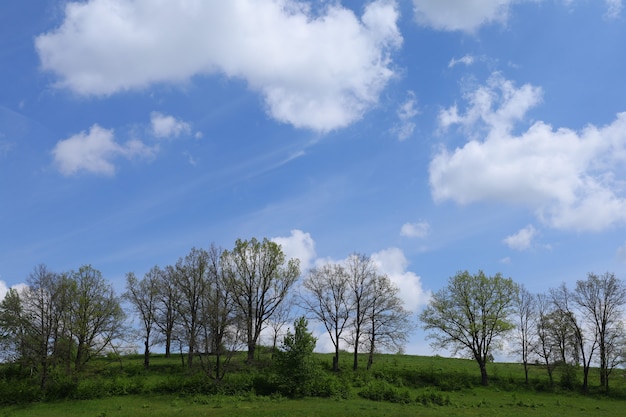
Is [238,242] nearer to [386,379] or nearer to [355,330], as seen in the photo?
[355,330]

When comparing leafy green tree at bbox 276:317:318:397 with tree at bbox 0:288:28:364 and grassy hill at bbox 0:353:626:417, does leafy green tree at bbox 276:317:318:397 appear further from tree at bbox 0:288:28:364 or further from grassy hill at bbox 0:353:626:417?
tree at bbox 0:288:28:364

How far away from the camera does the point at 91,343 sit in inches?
2141

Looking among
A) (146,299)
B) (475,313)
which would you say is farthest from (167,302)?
(475,313)

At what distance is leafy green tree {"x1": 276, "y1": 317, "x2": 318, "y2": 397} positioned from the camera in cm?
4719

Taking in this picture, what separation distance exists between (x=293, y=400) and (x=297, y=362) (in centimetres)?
402

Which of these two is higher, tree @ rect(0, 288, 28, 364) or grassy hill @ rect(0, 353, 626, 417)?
tree @ rect(0, 288, 28, 364)

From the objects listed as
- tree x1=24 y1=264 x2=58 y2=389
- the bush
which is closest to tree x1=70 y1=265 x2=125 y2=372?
tree x1=24 y1=264 x2=58 y2=389

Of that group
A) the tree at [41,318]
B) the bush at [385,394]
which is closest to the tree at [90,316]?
the tree at [41,318]

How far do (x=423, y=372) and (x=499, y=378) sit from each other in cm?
982

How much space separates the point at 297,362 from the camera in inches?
1890

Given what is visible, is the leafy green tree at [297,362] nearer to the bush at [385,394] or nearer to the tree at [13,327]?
the bush at [385,394]

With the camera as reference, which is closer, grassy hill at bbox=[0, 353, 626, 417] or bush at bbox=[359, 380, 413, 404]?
grassy hill at bbox=[0, 353, 626, 417]

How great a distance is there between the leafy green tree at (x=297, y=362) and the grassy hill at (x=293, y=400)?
122 cm

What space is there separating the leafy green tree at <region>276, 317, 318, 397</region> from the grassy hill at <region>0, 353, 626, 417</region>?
4.00 feet
